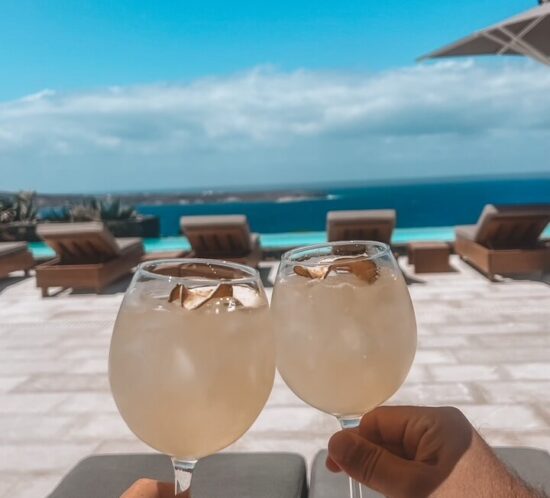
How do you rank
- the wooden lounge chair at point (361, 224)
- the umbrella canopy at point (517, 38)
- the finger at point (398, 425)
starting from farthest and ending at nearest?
1. the wooden lounge chair at point (361, 224)
2. the umbrella canopy at point (517, 38)
3. the finger at point (398, 425)

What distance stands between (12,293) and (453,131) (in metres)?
89.3

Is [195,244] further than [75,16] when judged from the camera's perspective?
No

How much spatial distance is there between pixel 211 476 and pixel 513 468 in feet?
2.38

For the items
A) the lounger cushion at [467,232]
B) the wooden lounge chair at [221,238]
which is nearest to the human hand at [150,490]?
the wooden lounge chair at [221,238]

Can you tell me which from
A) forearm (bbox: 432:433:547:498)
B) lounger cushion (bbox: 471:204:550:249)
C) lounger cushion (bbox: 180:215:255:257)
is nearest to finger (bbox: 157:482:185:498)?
forearm (bbox: 432:433:547:498)

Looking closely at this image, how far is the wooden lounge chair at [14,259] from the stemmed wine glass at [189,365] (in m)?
7.54

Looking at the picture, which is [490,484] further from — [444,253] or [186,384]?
[444,253]

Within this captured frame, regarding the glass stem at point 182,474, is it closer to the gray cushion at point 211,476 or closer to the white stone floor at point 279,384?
the gray cushion at point 211,476

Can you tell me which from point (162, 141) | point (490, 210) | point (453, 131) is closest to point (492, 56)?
point (490, 210)

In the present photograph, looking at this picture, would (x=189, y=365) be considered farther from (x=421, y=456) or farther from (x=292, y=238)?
(x=292, y=238)

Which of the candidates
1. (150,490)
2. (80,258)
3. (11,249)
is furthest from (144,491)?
(11,249)

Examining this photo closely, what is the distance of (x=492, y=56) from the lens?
8.72 m

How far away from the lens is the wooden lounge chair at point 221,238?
7195mm

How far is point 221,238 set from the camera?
24.5ft
